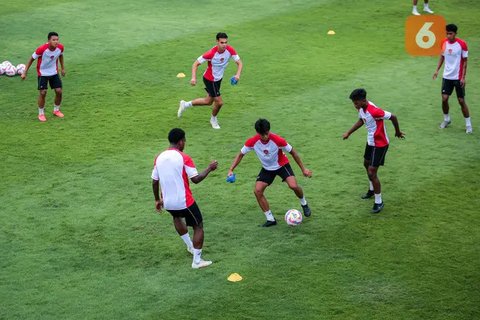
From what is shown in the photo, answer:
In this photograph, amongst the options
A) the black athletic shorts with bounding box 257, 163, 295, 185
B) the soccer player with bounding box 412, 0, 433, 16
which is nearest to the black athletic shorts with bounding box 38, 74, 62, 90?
the black athletic shorts with bounding box 257, 163, 295, 185

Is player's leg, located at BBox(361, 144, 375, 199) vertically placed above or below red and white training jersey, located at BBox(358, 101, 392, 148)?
below

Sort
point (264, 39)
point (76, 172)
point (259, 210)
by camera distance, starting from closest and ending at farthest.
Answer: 1. point (259, 210)
2. point (76, 172)
3. point (264, 39)

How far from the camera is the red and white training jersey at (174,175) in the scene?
38.5 feet

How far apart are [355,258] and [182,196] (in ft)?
8.99

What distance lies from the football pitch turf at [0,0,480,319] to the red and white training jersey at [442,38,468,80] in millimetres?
1123

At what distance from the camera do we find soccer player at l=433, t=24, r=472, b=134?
17297 mm

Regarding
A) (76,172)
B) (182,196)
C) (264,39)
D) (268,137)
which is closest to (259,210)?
(268,137)

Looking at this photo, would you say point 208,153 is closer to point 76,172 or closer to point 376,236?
point 76,172

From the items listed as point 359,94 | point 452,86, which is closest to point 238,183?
point 359,94

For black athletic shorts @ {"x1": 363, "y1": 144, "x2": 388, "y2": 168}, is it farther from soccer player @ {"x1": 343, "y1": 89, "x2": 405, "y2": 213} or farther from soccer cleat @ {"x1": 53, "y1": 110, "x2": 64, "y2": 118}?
soccer cleat @ {"x1": 53, "y1": 110, "x2": 64, "y2": 118}

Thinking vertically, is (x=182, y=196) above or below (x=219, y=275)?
above

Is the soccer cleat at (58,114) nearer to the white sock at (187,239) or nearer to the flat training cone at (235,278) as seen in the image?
the white sock at (187,239)

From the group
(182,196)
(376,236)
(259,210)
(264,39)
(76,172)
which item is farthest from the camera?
(264,39)

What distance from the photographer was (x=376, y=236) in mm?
13023
